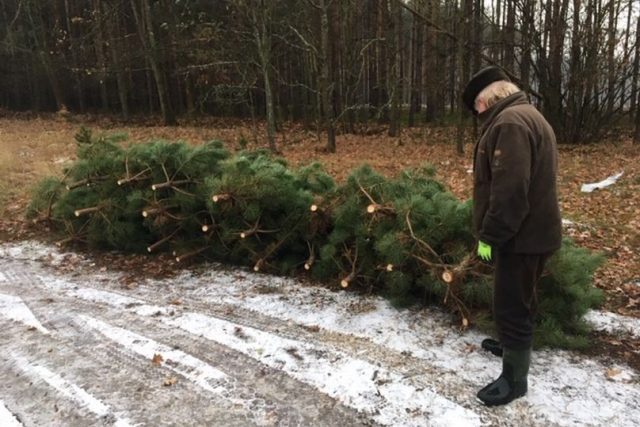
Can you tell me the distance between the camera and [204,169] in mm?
5793

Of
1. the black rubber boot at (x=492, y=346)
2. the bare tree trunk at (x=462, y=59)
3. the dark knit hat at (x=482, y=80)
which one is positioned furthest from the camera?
the bare tree trunk at (x=462, y=59)

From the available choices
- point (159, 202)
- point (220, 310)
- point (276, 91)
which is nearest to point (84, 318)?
point (220, 310)

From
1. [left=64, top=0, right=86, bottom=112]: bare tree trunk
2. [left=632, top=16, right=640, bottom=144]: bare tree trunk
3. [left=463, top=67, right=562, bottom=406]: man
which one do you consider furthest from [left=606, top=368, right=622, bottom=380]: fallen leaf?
[left=64, top=0, right=86, bottom=112]: bare tree trunk

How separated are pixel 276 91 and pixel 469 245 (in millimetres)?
22165

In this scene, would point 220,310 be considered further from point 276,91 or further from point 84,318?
point 276,91

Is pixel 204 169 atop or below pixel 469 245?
atop

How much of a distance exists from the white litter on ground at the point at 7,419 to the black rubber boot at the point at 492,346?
10.5 feet

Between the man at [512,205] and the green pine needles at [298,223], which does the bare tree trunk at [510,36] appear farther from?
the man at [512,205]

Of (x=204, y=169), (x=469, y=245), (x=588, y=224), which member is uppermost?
(x=204, y=169)

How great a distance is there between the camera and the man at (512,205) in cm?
287

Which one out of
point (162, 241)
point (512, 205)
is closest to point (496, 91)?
point (512, 205)

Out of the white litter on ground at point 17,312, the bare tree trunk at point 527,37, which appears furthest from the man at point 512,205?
the bare tree trunk at point 527,37

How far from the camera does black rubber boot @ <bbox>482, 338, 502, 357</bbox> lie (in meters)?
3.69

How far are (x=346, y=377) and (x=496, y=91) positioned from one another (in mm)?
2162
